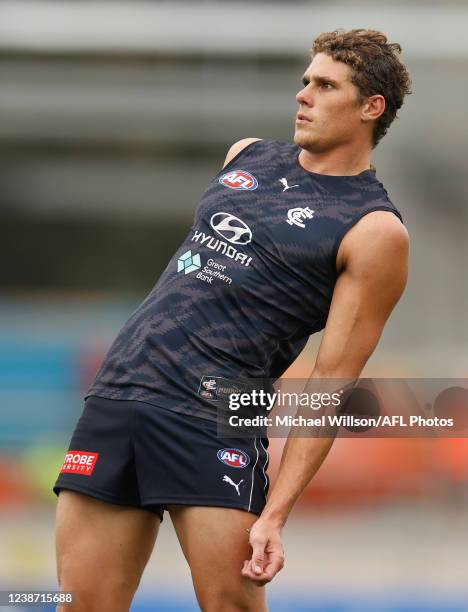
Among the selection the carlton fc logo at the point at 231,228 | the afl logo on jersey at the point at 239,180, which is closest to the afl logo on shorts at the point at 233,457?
the carlton fc logo at the point at 231,228

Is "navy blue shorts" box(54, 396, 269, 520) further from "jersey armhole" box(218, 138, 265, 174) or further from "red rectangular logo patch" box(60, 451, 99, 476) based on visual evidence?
"jersey armhole" box(218, 138, 265, 174)

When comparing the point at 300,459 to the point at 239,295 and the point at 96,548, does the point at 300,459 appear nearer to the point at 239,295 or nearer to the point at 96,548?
the point at 239,295

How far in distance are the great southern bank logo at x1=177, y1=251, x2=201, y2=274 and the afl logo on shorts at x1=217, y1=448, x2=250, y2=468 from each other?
491 mm

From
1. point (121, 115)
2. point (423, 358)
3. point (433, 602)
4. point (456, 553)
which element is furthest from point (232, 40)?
point (433, 602)

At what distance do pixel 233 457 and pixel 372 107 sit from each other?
3.35 feet

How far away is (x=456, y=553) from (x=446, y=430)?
596cm

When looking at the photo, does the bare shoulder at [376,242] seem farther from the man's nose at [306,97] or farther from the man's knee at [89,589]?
the man's knee at [89,589]

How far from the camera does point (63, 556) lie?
3.14 m

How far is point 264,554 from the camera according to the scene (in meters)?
2.98

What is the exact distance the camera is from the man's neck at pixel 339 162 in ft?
10.9

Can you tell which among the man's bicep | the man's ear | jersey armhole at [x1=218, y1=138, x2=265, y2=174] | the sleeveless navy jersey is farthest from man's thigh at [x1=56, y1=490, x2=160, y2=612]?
the man's ear

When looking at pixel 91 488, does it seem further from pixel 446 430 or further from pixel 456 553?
pixel 456 553

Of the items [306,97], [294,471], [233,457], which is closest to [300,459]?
[294,471]

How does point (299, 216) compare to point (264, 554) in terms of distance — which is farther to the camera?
point (299, 216)
